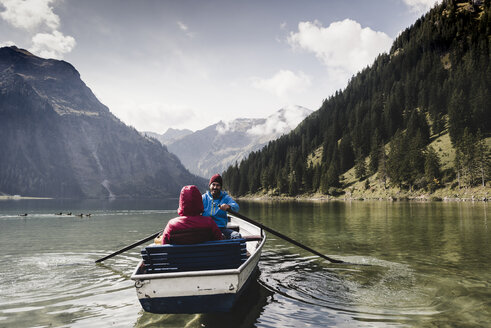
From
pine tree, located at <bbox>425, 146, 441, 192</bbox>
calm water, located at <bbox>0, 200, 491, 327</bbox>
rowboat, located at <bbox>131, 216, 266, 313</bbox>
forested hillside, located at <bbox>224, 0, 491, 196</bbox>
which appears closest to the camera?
rowboat, located at <bbox>131, 216, 266, 313</bbox>

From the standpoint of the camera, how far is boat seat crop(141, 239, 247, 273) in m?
8.30

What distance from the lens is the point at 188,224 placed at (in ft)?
27.8

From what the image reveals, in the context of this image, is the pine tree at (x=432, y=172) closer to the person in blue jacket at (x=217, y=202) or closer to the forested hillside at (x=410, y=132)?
the forested hillside at (x=410, y=132)

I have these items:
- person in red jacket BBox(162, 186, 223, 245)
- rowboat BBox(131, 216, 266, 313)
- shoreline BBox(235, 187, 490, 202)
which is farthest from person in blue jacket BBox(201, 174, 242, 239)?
shoreline BBox(235, 187, 490, 202)

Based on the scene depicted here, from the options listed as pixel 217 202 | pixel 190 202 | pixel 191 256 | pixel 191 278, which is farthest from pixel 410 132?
pixel 191 278

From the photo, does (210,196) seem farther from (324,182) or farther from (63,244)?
(324,182)

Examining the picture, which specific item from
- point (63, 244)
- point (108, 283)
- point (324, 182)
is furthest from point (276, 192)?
point (108, 283)

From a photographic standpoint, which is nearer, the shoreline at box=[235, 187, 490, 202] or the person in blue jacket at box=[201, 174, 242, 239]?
the person in blue jacket at box=[201, 174, 242, 239]

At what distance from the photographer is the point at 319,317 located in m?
8.53

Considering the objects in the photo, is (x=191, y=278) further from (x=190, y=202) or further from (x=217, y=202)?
(x=217, y=202)

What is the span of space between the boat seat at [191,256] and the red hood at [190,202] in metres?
0.88

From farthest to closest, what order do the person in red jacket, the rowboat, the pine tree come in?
the pine tree
the person in red jacket
the rowboat

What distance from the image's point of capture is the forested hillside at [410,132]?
103625 millimetres

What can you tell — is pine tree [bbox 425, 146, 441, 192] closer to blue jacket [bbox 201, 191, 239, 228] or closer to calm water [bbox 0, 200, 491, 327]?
calm water [bbox 0, 200, 491, 327]
